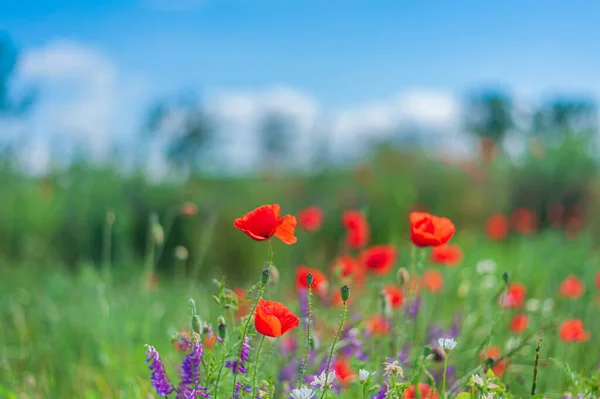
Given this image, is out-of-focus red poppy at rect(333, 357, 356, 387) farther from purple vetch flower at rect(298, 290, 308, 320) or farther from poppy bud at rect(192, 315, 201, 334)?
poppy bud at rect(192, 315, 201, 334)

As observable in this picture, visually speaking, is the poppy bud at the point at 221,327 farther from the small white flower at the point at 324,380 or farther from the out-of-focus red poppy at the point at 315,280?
the out-of-focus red poppy at the point at 315,280

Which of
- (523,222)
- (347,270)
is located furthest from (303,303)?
(523,222)

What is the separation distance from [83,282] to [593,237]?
17.2 feet

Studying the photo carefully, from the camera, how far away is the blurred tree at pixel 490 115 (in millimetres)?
33781

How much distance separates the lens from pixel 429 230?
1551 millimetres

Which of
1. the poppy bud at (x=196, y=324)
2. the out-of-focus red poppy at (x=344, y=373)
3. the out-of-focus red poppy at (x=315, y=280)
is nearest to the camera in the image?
the poppy bud at (x=196, y=324)

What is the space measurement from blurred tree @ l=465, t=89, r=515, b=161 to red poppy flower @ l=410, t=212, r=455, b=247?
3276cm

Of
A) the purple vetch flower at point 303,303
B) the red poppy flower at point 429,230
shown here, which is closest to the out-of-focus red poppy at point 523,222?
the purple vetch flower at point 303,303

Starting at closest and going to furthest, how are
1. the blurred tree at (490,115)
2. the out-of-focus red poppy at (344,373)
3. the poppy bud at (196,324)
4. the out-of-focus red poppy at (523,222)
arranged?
the poppy bud at (196,324)
the out-of-focus red poppy at (344,373)
the out-of-focus red poppy at (523,222)
the blurred tree at (490,115)

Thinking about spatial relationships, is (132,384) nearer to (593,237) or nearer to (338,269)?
(338,269)

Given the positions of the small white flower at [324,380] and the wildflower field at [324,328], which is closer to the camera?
the small white flower at [324,380]

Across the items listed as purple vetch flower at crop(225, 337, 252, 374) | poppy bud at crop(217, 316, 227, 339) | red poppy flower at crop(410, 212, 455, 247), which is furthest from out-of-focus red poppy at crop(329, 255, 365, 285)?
poppy bud at crop(217, 316, 227, 339)

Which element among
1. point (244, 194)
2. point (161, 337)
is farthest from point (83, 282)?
point (244, 194)

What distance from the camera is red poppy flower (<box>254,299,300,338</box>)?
1.17 meters
